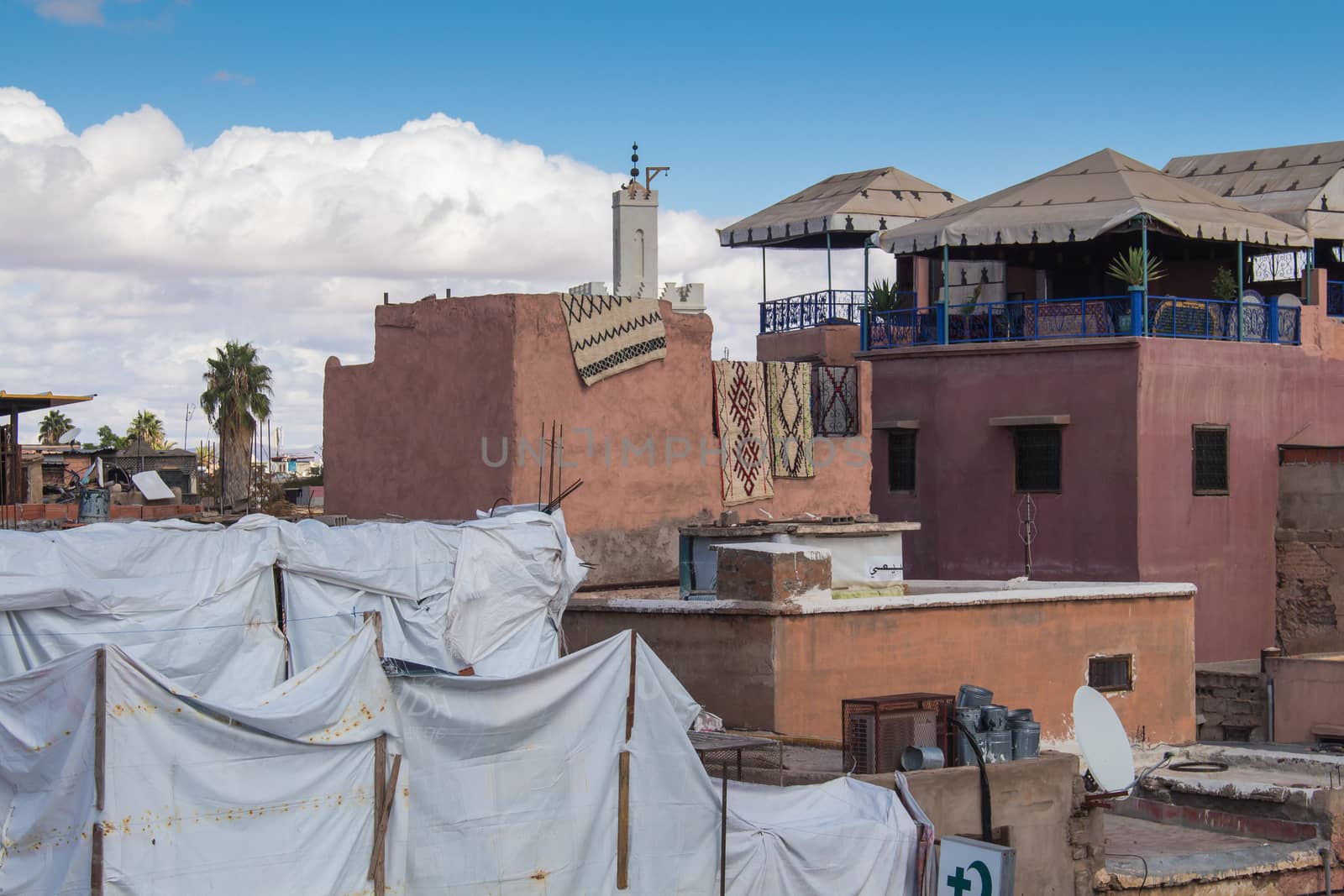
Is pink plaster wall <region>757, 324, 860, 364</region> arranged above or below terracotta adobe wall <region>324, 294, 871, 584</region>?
above

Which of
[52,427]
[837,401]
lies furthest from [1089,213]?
[52,427]

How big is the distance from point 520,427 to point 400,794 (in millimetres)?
7051

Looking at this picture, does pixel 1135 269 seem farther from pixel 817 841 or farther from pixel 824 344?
pixel 817 841

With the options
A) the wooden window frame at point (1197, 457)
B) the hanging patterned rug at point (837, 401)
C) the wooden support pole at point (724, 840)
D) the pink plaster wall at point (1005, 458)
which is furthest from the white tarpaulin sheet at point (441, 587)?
the wooden window frame at point (1197, 457)

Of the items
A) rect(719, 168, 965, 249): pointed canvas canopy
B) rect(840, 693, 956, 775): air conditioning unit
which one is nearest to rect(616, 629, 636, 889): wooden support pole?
rect(840, 693, 956, 775): air conditioning unit

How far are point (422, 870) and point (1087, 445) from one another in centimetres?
1375

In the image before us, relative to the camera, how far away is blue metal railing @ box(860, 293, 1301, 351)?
2123 centimetres

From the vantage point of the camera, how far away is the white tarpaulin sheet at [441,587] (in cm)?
1116

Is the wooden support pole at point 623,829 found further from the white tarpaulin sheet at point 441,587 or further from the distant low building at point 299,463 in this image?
the distant low building at point 299,463

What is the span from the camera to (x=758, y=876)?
10.8 m

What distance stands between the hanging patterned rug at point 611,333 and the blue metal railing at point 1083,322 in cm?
612

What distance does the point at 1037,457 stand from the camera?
71.1 ft

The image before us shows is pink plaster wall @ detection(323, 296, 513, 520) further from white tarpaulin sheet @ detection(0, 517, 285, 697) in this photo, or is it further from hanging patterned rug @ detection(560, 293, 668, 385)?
white tarpaulin sheet @ detection(0, 517, 285, 697)

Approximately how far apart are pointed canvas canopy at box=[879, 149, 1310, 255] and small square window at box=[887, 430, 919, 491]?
8.42ft
